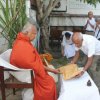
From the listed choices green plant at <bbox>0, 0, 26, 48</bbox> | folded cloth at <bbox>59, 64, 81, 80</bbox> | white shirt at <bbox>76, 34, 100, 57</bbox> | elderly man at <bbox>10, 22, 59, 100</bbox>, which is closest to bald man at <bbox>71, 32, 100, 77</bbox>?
white shirt at <bbox>76, 34, 100, 57</bbox>

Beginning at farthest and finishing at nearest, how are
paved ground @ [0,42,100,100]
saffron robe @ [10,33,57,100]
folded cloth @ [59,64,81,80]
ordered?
paved ground @ [0,42,100,100] < folded cloth @ [59,64,81,80] < saffron robe @ [10,33,57,100]

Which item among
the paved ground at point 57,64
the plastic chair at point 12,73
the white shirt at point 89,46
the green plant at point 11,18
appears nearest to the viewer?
the plastic chair at point 12,73

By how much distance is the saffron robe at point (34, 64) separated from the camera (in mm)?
5371

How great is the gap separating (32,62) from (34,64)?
44 millimetres

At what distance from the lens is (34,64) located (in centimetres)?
537

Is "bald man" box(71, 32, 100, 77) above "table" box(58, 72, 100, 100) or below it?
above

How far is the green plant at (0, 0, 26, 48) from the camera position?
309 inches

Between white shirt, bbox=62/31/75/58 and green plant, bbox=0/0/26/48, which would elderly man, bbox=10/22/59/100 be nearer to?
green plant, bbox=0/0/26/48

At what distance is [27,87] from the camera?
18.9 feet

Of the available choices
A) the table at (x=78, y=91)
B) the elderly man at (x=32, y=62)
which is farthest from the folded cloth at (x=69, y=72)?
the elderly man at (x=32, y=62)

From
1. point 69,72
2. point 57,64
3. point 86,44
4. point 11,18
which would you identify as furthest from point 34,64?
point 57,64

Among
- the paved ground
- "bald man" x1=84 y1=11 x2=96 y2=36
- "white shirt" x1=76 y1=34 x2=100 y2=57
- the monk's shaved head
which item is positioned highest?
the monk's shaved head

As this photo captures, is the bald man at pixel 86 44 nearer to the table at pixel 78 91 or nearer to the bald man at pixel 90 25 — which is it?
the table at pixel 78 91

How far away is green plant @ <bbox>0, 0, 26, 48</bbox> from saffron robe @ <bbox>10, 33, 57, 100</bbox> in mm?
2394
